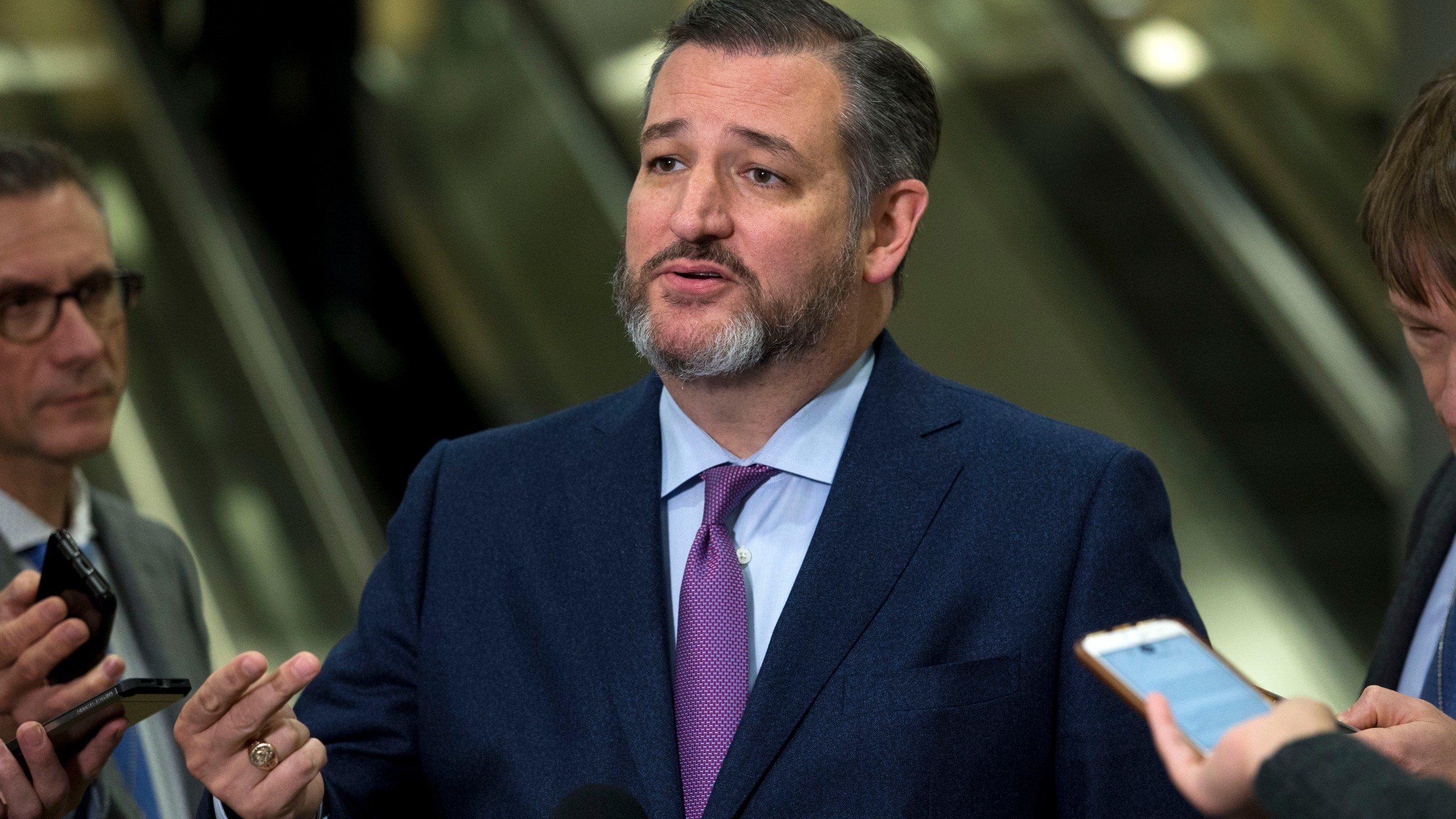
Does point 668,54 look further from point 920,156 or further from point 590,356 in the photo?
point 590,356

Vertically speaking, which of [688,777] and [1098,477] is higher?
[1098,477]

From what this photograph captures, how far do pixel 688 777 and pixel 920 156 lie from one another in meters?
1.03

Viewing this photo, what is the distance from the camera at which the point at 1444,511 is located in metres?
2.15

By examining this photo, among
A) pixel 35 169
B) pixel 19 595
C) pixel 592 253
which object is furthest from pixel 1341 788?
pixel 592 253

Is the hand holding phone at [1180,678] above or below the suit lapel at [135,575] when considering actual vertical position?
below

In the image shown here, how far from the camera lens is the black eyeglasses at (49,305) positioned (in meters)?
2.46

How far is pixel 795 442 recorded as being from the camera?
2006mm

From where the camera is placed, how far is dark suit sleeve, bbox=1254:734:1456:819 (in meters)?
1.06

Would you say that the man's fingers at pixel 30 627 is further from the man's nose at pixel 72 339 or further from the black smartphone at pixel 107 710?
the man's nose at pixel 72 339

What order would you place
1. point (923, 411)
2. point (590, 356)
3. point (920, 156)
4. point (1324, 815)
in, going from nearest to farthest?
point (1324, 815) < point (923, 411) < point (920, 156) < point (590, 356)

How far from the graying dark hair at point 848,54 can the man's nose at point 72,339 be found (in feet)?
3.75

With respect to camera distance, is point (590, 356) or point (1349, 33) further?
point (590, 356)

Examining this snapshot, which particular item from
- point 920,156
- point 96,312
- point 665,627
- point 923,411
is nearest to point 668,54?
point 920,156

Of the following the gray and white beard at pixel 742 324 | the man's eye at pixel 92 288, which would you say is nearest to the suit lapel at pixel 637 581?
the gray and white beard at pixel 742 324
